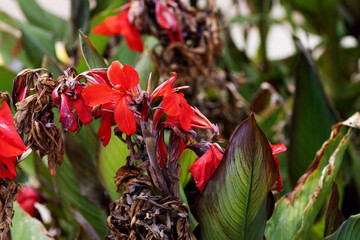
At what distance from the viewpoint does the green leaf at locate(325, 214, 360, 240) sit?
1.38 feet

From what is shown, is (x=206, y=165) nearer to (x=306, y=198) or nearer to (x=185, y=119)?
(x=185, y=119)

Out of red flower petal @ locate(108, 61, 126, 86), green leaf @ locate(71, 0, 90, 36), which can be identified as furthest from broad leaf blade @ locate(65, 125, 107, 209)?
green leaf @ locate(71, 0, 90, 36)

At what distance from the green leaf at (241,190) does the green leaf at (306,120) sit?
0.31 metres

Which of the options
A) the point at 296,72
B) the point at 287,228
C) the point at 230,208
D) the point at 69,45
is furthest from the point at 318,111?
the point at 69,45

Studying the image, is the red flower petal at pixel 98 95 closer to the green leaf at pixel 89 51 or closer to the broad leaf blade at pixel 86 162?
the green leaf at pixel 89 51

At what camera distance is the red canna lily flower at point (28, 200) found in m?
0.62

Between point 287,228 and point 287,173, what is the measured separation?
0.22 meters

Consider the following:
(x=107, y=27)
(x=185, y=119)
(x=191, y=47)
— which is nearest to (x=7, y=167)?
(x=185, y=119)

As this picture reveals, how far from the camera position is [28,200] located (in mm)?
628

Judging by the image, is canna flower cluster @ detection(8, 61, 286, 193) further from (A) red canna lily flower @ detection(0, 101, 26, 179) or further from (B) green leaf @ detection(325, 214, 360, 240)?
(B) green leaf @ detection(325, 214, 360, 240)

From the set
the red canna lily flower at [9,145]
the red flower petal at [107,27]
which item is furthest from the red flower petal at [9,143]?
the red flower petal at [107,27]

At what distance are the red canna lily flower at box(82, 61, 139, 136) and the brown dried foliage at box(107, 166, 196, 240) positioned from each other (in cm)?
5

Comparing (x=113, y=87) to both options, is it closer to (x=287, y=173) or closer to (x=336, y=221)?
(x=336, y=221)

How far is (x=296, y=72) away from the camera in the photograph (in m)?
0.68
